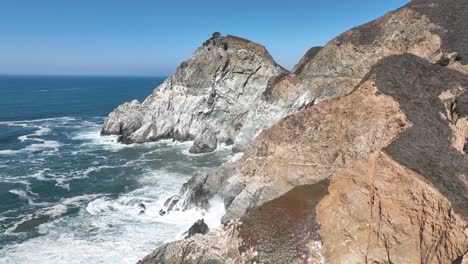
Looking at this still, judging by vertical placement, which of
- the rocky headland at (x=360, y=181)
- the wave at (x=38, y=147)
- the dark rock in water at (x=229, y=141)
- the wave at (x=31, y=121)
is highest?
the rocky headland at (x=360, y=181)

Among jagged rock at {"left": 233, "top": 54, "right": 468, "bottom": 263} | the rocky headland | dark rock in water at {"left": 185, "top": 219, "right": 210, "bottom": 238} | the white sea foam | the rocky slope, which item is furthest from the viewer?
the white sea foam

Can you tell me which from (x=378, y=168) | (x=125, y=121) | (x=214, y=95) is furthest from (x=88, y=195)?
(x=378, y=168)

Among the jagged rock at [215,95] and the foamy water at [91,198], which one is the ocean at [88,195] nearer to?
the foamy water at [91,198]

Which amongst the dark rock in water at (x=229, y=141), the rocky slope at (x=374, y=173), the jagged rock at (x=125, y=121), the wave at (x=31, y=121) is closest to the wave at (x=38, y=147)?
the jagged rock at (x=125, y=121)

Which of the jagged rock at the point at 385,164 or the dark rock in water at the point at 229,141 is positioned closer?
the jagged rock at the point at 385,164

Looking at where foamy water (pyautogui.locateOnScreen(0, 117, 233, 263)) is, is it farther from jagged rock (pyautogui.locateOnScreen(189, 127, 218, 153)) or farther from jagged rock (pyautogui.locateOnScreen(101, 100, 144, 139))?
jagged rock (pyautogui.locateOnScreen(101, 100, 144, 139))

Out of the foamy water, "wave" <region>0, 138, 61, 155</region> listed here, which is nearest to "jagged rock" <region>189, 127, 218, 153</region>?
the foamy water
